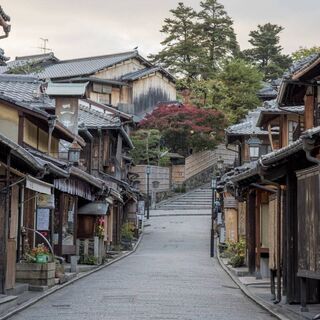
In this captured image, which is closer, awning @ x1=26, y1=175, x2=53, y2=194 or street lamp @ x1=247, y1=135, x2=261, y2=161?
awning @ x1=26, y1=175, x2=53, y2=194

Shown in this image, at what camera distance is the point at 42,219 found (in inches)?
984

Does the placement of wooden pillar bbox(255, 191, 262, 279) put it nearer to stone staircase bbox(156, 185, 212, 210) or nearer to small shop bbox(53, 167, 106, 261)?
small shop bbox(53, 167, 106, 261)

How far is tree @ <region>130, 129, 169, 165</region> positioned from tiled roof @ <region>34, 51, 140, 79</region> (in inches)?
373

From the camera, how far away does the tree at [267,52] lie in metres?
84.3

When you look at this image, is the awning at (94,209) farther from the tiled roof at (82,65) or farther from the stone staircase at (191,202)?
the tiled roof at (82,65)

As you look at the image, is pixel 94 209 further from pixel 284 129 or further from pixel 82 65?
pixel 82 65

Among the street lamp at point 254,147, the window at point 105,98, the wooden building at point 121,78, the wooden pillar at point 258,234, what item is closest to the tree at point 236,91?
the wooden building at point 121,78

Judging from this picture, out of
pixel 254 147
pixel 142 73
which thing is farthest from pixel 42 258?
pixel 142 73

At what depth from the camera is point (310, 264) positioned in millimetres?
14570

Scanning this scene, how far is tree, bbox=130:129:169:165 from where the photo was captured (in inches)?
2472

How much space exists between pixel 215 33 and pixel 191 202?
24257 millimetres

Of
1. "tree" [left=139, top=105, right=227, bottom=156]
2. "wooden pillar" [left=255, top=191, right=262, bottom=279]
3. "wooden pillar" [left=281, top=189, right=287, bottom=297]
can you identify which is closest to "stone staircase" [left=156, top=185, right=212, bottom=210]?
"tree" [left=139, top=105, right=227, bottom=156]

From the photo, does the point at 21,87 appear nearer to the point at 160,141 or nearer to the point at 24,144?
the point at 24,144

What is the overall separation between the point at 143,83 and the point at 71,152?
42.4 m
